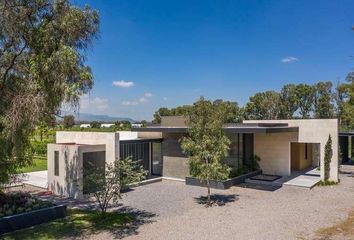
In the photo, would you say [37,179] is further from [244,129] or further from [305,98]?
[305,98]

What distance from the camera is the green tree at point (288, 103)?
55.2 meters

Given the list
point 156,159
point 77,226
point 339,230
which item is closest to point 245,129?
point 156,159

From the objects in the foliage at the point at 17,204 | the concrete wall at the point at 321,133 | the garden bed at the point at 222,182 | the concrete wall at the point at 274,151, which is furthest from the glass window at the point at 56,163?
the concrete wall at the point at 321,133

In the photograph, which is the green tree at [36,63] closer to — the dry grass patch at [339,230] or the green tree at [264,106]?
the dry grass patch at [339,230]

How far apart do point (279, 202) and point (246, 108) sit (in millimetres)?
45255

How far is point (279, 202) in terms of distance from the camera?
48.3 ft

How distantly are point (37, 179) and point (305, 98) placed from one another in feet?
158

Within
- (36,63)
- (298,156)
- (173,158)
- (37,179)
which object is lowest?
(37,179)

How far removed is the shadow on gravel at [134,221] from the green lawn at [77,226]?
23cm

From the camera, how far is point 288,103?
55844 millimetres

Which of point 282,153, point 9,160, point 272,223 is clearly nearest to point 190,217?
point 272,223

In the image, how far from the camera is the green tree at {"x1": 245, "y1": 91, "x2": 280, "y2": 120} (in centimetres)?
5575

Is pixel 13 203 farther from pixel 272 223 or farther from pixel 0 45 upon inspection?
pixel 272 223

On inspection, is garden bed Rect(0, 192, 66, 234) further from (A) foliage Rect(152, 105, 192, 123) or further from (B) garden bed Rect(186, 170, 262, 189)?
(A) foliage Rect(152, 105, 192, 123)
